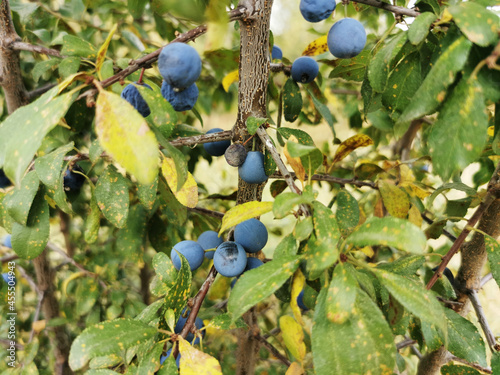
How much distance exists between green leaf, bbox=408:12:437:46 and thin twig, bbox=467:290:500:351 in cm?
50

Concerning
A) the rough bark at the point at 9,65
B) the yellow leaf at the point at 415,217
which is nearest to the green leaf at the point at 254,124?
the yellow leaf at the point at 415,217

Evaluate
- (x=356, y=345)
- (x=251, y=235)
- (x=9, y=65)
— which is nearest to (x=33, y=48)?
(x=9, y=65)

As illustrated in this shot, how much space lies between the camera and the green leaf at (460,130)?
347 mm

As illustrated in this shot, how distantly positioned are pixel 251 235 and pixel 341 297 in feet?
0.85

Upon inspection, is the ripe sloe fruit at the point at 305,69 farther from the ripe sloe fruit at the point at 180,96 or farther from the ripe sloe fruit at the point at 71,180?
the ripe sloe fruit at the point at 71,180

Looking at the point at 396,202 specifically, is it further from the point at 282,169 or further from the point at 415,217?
the point at 282,169

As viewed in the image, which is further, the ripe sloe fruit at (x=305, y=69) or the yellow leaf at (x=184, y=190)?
the ripe sloe fruit at (x=305, y=69)

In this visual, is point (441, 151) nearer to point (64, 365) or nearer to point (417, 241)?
point (417, 241)

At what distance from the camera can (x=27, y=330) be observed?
142 cm

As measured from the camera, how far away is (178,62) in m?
0.46

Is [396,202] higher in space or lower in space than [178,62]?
lower

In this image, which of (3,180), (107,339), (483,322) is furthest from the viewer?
(3,180)

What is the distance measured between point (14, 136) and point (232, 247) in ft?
1.09

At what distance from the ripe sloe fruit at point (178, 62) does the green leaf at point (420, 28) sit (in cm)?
26
